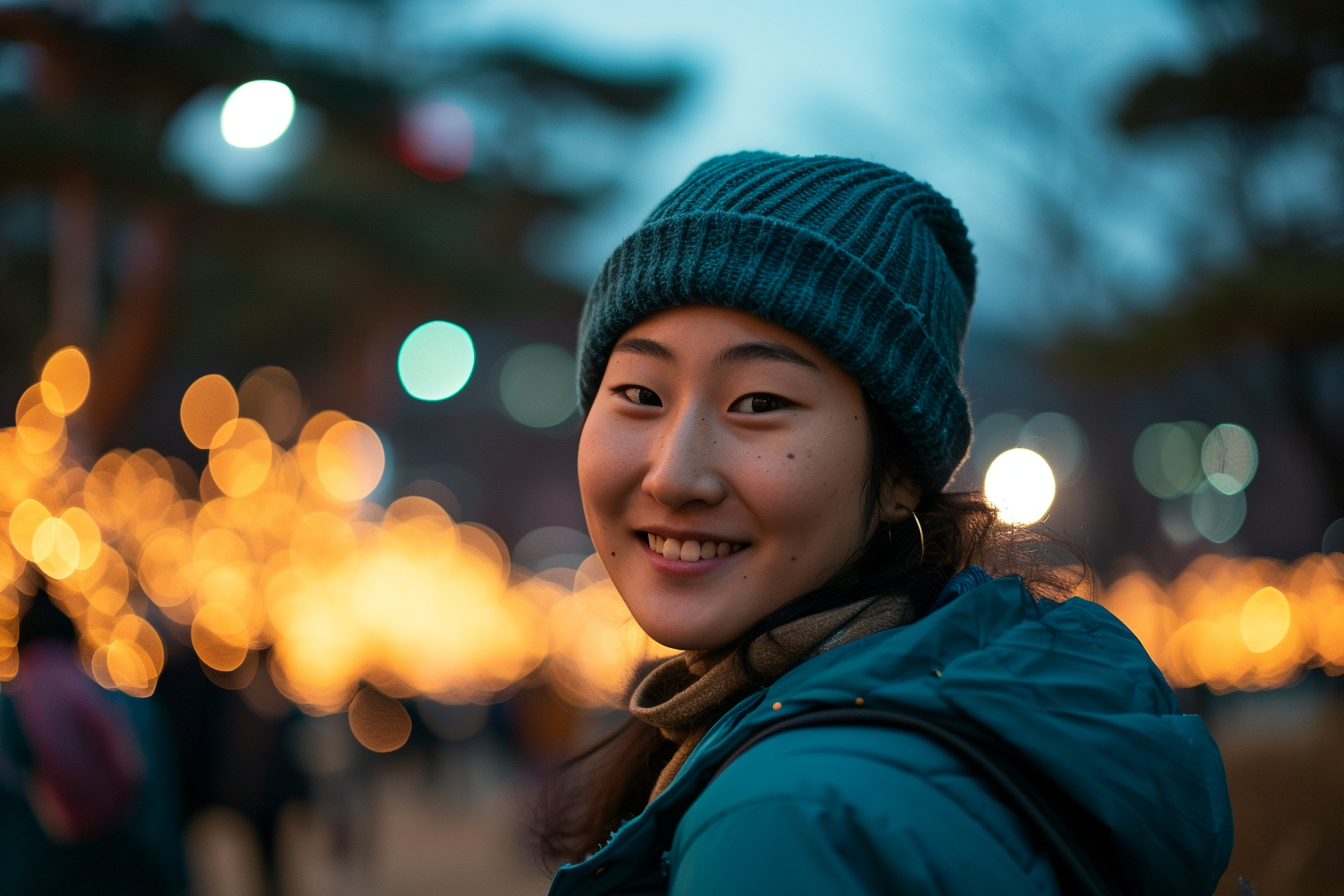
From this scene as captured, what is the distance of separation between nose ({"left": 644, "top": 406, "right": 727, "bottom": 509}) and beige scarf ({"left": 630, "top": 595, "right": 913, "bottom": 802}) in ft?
0.68

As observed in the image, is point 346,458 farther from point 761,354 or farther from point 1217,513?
point 1217,513

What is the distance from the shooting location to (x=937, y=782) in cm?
104

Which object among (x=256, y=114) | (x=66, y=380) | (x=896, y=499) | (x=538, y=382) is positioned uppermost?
(x=256, y=114)

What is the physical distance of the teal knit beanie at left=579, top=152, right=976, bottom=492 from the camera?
4.63ft

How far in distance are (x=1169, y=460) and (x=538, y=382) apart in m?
19.3

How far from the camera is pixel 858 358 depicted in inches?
55.8

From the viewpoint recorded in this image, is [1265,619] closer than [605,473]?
No

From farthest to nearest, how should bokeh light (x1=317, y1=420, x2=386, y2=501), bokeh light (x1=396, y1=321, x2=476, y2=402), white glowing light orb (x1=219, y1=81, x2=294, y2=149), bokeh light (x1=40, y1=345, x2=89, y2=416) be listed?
bokeh light (x1=396, y1=321, x2=476, y2=402) → bokeh light (x1=317, y1=420, x2=386, y2=501) → bokeh light (x1=40, y1=345, x2=89, y2=416) → white glowing light orb (x1=219, y1=81, x2=294, y2=149)

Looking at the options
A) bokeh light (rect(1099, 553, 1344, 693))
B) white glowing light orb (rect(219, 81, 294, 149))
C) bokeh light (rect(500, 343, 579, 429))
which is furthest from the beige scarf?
bokeh light (rect(500, 343, 579, 429))

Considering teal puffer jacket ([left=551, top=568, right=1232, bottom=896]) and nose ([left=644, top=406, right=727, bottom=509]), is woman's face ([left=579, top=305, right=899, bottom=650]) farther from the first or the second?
teal puffer jacket ([left=551, top=568, right=1232, bottom=896])

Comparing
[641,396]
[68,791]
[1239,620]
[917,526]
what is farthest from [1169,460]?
[641,396]

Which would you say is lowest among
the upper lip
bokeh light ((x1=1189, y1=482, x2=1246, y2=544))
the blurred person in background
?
bokeh light ((x1=1189, y1=482, x2=1246, y2=544))

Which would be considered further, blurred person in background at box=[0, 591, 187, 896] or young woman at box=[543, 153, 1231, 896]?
blurred person in background at box=[0, 591, 187, 896]

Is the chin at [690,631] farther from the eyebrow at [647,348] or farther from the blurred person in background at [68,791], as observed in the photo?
the blurred person in background at [68,791]
